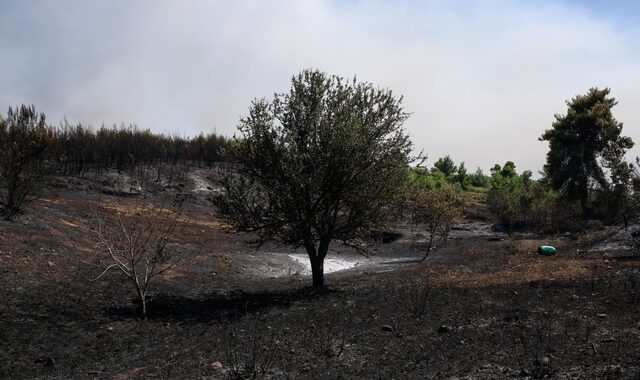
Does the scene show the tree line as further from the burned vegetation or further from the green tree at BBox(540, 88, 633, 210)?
the green tree at BBox(540, 88, 633, 210)

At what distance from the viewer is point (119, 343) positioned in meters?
9.09

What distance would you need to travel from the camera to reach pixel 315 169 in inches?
520

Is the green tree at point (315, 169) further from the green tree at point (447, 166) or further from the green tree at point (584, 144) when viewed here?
the green tree at point (447, 166)

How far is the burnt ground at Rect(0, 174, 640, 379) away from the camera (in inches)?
290

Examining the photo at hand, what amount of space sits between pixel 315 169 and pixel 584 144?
32982 mm

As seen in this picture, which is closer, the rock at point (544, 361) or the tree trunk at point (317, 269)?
the rock at point (544, 361)

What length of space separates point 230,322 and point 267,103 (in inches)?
240

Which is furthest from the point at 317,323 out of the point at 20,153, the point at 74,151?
the point at 74,151

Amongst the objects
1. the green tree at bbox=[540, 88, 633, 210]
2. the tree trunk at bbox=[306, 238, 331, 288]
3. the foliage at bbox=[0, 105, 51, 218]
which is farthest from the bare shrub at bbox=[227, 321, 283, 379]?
the green tree at bbox=[540, 88, 633, 210]

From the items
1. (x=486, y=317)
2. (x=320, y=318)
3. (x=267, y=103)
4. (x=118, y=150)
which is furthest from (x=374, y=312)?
(x=118, y=150)

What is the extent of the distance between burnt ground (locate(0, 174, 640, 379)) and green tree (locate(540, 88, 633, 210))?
2366 cm

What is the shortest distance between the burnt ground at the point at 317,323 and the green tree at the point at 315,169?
6.35 ft

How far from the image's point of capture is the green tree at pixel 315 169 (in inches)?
521

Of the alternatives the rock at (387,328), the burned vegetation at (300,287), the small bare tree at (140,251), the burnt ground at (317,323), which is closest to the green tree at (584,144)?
the burned vegetation at (300,287)
